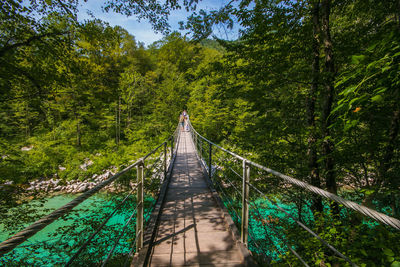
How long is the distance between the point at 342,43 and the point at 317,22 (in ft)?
1.79

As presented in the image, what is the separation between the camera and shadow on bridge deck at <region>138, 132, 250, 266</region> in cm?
203

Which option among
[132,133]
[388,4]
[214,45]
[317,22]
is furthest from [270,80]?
[132,133]

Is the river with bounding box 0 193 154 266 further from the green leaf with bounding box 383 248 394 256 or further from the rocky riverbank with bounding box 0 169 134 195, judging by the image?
the rocky riverbank with bounding box 0 169 134 195

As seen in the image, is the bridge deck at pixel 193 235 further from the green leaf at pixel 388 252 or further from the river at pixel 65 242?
the green leaf at pixel 388 252

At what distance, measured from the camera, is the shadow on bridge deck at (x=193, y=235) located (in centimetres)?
203

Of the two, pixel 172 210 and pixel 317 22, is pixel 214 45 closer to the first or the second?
pixel 317 22

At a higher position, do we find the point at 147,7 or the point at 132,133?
the point at 147,7

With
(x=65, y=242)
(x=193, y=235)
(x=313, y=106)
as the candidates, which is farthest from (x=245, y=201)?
(x=65, y=242)

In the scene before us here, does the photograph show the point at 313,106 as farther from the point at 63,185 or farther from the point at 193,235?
the point at 63,185

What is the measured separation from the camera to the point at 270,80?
3.47m

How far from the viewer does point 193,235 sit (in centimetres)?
248

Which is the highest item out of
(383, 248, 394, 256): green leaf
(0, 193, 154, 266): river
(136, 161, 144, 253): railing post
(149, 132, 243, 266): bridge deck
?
(383, 248, 394, 256): green leaf

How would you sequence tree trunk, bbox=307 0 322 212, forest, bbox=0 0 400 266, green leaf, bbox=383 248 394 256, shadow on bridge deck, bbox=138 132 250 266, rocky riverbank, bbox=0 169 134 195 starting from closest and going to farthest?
green leaf, bbox=383 248 394 256 < shadow on bridge deck, bbox=138 132 250 266 < forest, bbox=0 0 400 266 < tree trunk, bbox=307 0 322 212 < rocky riverbank, bbox=0 169 134 195

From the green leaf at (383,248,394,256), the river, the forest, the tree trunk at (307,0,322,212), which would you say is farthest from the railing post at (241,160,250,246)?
the river
